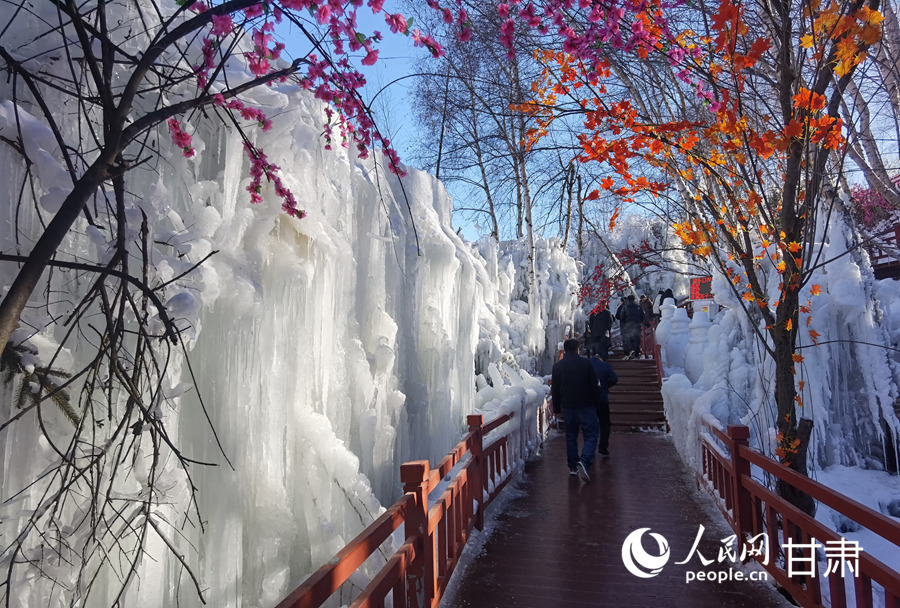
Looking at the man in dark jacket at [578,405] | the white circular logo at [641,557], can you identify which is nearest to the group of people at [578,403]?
the man in dark jacket at [578,405]

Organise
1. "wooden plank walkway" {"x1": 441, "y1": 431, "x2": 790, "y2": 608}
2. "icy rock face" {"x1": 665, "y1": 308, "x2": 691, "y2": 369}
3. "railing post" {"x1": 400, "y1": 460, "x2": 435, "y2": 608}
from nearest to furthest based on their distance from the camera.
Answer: "railing post" {"x1": 400, "y1": 460, "x2": 435, "y2": 608} < "wooden plank walkway" {"x1": 441, "y1": 431, "x2": 790, "y2": 608} < "icy rock face" {"x1": 665, "y1": 308, "x2": 691, "y2": 369}

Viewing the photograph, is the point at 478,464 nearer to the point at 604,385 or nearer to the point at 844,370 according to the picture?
the point at 604,385

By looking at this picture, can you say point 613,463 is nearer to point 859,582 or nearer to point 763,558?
point 763,558

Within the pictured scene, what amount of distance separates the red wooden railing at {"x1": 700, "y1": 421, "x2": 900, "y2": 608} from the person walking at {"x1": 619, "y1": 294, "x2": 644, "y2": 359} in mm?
10336

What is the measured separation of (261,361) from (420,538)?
1258 mm

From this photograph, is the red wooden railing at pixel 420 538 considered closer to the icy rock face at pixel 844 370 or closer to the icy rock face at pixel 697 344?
the icy rock face at pixel 844 370

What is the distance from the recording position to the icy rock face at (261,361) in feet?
6.55

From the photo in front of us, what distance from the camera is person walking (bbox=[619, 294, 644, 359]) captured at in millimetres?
15523

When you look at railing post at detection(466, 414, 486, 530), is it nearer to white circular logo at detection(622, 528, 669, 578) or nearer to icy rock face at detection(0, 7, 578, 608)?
icy rock face at detection(0, 7, 578, 608)

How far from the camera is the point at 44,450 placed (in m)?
1.80

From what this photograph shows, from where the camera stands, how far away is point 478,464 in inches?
188

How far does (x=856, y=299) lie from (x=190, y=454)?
921cm

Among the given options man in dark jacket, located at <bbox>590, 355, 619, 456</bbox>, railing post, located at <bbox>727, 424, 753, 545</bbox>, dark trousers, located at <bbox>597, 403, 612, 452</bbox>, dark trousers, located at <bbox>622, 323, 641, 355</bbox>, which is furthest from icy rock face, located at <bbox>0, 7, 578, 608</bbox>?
dark trousers, located at <bbox>622, 323, 641, 355</bbox>

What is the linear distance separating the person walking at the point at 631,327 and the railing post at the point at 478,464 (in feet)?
37.7
